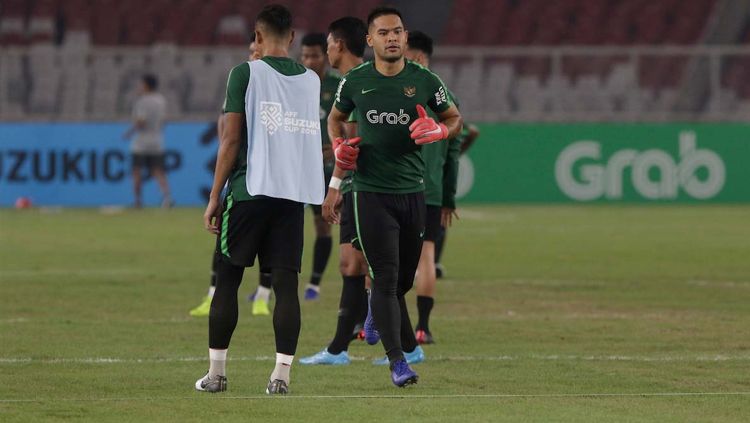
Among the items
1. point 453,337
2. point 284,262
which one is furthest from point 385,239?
point 453,337

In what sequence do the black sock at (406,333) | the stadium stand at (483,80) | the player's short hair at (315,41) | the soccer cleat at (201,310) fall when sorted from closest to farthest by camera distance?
the black sock at (406,333), the player's short hair at (315,41), the soccer cleat at (201,310), the stadium stand at (483,80)

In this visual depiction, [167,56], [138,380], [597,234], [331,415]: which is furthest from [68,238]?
[331,415]

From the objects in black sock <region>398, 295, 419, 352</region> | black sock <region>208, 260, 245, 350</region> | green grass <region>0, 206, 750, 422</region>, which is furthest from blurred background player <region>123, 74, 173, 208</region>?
black sock <region>208, 260, 245, 350</region>

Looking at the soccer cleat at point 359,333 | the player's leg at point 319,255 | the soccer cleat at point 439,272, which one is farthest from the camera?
the soccer cleat at point 439,272

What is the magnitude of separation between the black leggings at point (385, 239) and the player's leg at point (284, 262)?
485 millimetres

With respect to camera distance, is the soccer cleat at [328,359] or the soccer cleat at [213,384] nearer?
the soccer cleat at [213,384]

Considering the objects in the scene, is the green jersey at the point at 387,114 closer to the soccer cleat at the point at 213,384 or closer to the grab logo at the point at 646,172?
the soccer cleat at the point at 213,384

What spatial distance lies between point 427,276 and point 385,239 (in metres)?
2.10

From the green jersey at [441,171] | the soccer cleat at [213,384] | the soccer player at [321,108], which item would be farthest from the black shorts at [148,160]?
the soccer cleat at [213,384]

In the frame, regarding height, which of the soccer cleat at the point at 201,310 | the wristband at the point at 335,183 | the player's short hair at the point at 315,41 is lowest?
the soccer cleat at the point at 201,310

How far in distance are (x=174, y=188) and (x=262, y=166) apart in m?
20.5

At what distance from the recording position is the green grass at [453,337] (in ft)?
26.0

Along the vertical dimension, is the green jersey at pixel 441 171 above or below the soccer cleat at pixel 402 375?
above

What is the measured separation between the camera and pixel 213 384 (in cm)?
836
